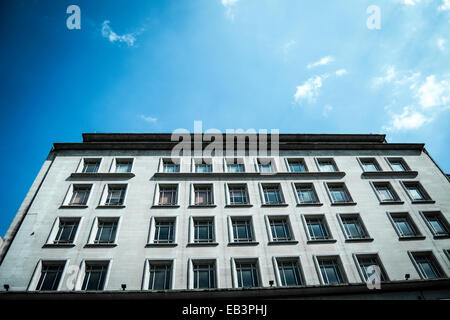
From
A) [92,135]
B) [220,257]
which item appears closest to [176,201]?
[220,257]

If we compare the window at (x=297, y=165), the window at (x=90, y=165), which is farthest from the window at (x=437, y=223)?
the window at (x=90, y=165)

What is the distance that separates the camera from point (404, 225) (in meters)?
20.3

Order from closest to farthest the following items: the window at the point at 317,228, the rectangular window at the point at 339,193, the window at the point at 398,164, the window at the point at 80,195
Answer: the window at the point at 317,228
the window at the point at 80,195
the rectangular window at the point at 339,193
the window at the point at 398,164

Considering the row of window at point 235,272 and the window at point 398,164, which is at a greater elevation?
the window at point 398,164

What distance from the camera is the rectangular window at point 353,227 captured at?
1939cm

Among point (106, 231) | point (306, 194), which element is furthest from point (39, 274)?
point (306, 194)

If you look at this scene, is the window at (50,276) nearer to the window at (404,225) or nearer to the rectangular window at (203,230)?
the rectangular window at (203,230)

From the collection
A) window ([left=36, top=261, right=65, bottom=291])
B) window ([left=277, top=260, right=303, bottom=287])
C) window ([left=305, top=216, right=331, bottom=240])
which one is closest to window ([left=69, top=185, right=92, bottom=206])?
window ([left=36, top=261, right=65, bottom=291])

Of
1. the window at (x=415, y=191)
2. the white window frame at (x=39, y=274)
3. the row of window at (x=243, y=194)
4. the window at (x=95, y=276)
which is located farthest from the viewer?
the window at (x=415, y=191)

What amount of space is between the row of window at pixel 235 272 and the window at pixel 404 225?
5.73 ft

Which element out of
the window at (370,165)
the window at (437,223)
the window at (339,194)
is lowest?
the window at (437,223)

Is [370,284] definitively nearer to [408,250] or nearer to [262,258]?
[408,250]

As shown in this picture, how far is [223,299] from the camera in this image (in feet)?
49.4

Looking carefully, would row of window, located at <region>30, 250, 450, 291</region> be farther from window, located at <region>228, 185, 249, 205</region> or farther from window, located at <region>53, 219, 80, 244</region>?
window, located at <region>228, 185, 249, 205</region>
